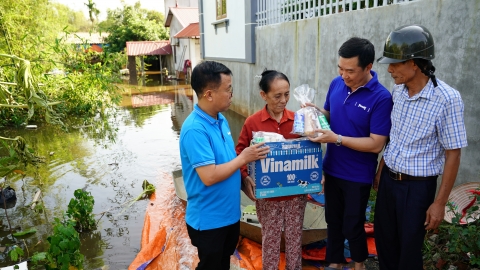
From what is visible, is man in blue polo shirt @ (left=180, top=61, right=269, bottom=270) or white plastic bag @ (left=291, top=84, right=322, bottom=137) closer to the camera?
man in blue polo shirt @ (left=180, top=61, right=269, bottom=270)

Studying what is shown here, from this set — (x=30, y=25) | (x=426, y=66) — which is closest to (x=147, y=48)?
(x=30, y=25)

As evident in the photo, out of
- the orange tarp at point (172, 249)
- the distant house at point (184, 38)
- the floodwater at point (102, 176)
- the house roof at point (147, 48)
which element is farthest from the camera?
the house roof at point (147, 48)

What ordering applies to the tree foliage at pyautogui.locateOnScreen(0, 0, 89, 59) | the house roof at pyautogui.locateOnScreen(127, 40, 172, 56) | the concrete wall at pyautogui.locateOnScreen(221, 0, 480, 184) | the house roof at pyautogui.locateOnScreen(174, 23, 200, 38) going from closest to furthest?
the concrete wall at pyautogui.locateOnScreen(221, 0, 480, 184), the tree foliage at pyautogui.locateOnScreen(0, 0, 89, 59), the house roof at pyautogui.locateOnScreen(174, 23, 200, 38), the house roof at pyautogui.locateOnScreen(127, 40, 172, 56)

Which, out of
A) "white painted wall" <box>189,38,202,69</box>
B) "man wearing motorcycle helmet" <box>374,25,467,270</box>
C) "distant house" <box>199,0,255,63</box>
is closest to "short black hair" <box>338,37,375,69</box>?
"man wearing motorcycle helmet" <box>374,25,467,270</box>

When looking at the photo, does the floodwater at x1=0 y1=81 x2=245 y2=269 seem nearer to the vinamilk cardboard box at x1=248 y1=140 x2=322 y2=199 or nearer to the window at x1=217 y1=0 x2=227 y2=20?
the vinamilk cardboard box at x1=248 y1=140 x2=322 y2=199

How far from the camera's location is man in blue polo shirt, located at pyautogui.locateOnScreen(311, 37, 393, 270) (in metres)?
2.43

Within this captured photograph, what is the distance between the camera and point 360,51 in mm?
2352

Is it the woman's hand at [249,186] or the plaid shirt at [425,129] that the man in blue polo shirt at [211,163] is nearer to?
the woman's hand at [249,186]

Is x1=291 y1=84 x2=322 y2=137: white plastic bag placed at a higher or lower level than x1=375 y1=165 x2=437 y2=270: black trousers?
higher

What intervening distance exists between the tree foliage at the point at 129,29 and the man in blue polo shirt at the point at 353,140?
34.0 meters

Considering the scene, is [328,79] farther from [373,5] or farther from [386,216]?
[386,216]

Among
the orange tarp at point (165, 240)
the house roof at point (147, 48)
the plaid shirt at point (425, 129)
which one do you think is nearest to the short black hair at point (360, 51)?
the plaid shirt at point (425, 129)

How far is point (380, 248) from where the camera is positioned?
2.69 meters

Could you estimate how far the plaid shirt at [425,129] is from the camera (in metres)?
2.07
